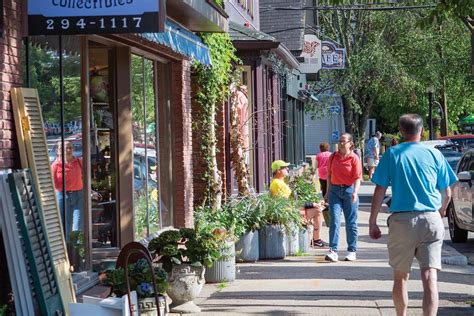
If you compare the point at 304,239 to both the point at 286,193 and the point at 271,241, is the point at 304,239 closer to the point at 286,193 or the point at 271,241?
the point at 286,193

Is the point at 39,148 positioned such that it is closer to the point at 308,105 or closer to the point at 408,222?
the point at 408,222

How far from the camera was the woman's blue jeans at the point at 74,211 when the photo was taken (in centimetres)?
892

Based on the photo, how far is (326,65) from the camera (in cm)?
3092

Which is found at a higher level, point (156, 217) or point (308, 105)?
point (308, 105)

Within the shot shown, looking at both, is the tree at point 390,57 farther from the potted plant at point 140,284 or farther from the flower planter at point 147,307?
the flower planter at point 147,307

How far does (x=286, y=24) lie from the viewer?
92.2 ft

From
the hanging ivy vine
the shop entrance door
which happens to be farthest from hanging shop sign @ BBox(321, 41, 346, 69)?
the shop entrance door

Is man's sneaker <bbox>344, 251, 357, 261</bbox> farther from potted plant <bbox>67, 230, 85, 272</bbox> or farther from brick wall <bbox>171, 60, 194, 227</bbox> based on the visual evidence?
potted plant <bbox>67, 230, 85, 272</bbox>

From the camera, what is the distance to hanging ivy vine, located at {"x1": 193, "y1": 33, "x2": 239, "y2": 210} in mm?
14727

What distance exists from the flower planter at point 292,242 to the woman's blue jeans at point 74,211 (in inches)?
188

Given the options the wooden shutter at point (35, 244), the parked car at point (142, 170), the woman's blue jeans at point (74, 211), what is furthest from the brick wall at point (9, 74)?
the parked car at point (142, 170)

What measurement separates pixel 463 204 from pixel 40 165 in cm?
989

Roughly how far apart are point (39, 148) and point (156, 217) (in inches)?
221

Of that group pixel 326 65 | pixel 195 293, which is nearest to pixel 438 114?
pixel 326 65
